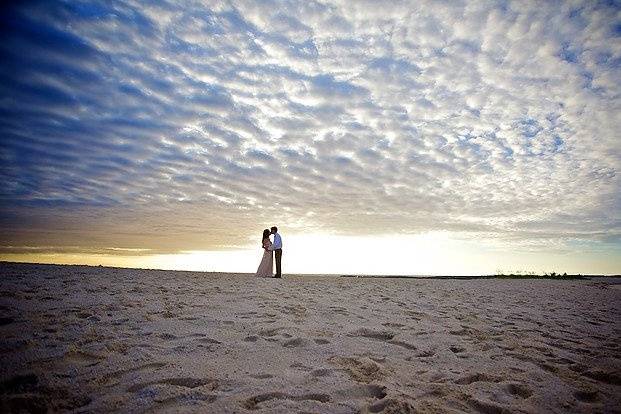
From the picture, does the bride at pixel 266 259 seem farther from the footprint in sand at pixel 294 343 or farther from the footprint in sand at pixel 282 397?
the footprint in sand at pixel 282 397

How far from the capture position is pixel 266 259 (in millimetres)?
14961

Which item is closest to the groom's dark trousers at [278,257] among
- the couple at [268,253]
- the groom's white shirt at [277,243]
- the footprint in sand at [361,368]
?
the couple at [268,253]

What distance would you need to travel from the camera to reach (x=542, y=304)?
29.2 ft

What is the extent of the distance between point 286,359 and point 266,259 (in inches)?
459

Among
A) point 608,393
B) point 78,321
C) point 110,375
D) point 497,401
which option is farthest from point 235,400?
point 608,393

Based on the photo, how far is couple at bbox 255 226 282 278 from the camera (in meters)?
14.5

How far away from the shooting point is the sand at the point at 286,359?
2.63 metres

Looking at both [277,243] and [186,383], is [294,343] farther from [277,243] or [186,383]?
[277,243]

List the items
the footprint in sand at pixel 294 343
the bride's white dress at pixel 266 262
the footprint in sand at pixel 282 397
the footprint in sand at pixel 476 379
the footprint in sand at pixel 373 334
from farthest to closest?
the bride's white dress at pixel 266 262, the footprint in sand at pixel 373 334, the footprint in sand at pixel 294 343, the footprint in sand at pixel 476 379, the footprint in sand at pixel 282 397

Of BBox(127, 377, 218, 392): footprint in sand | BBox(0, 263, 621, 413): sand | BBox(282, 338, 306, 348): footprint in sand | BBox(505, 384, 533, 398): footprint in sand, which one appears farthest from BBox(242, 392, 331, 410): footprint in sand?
BBox(505, 384, 533, 398): footprint in sand

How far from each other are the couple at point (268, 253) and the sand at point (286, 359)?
8.16 m

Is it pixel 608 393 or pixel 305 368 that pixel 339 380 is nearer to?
pixel 305 368

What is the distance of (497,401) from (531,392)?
502mm

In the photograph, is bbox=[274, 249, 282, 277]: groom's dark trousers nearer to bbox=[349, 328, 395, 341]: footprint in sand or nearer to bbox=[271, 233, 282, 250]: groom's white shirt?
bbox=[271, 233, 282, 250]: groom's white shirt
